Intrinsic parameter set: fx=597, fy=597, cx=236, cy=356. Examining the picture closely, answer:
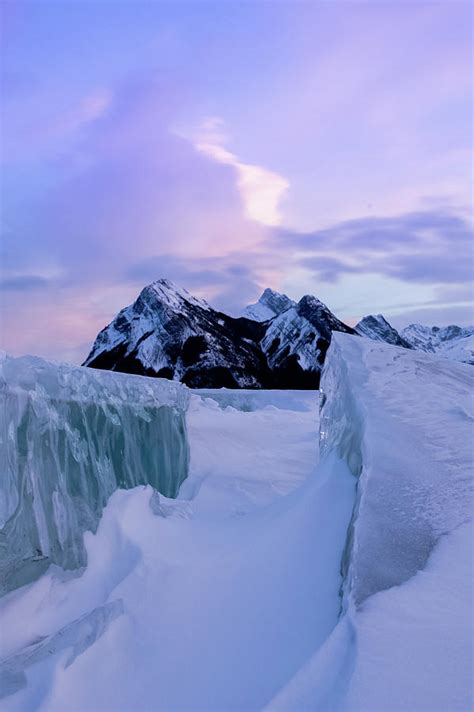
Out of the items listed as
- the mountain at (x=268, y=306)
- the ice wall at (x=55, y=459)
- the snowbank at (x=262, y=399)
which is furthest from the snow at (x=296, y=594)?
the mountain at (x=268, y=306)

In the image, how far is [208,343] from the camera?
102ft

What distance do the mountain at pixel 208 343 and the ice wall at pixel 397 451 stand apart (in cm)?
2284

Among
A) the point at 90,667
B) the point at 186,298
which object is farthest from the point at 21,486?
the point at 186,298

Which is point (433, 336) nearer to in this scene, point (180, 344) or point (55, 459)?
point (180, 344)

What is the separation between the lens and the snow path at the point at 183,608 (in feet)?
8.10

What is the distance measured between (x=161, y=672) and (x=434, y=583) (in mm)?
1239

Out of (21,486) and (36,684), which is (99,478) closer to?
Result: (21,486)

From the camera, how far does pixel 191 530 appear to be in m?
4.38

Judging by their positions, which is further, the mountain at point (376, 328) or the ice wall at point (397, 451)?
the mountain at point (376, 328)

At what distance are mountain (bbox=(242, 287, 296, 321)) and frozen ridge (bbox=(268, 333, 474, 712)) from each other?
6082 cm

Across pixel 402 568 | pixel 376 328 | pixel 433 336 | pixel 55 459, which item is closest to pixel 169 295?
pixel 55 459

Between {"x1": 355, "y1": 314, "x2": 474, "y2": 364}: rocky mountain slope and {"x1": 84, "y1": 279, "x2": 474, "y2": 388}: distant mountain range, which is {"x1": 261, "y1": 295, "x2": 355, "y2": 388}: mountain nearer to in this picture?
{"x1": 84, "y1": 279, "x2": 474, "y2": 388}: distant mountain range

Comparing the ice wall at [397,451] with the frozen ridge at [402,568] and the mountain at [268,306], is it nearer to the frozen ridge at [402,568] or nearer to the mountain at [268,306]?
the frozen ridge at [402,568]

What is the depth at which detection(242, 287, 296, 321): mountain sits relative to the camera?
66.1 meters
